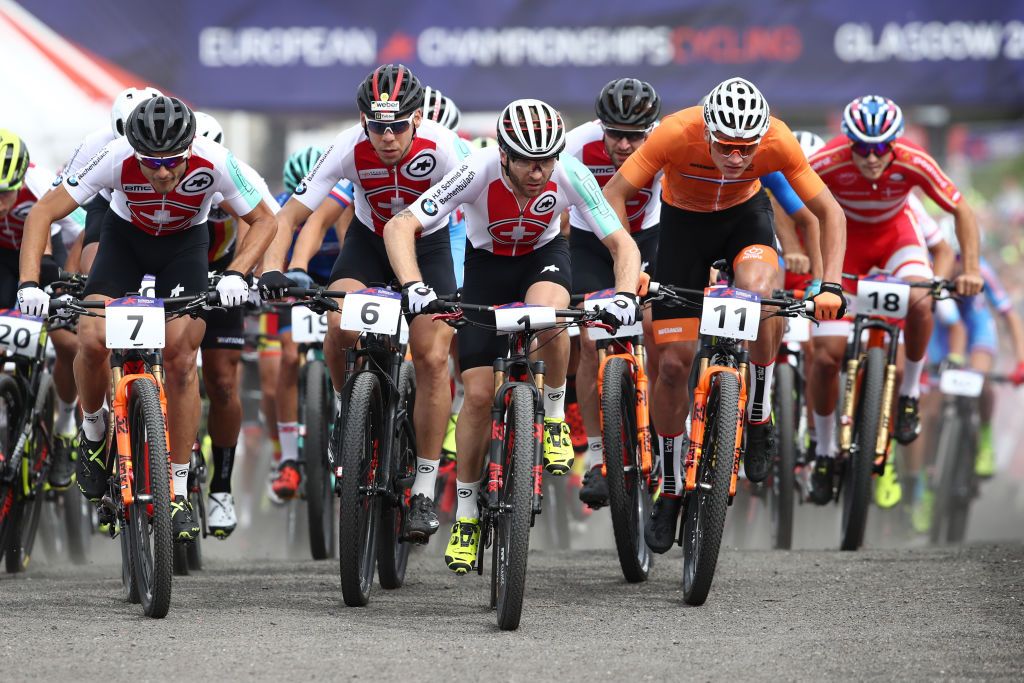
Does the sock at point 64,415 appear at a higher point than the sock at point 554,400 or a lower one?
lower

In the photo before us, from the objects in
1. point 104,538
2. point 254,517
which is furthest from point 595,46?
point 104,538

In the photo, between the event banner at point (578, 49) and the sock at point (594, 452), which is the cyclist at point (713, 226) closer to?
the sock at point (594, 452)

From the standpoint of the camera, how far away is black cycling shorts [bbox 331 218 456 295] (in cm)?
816

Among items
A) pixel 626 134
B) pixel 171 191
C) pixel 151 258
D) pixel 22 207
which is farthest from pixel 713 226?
pixel 22 207

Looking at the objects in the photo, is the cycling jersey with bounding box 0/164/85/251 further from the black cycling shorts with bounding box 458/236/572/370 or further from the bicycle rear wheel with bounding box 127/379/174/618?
the black cycling shorts with bounding box 458/236/572/370

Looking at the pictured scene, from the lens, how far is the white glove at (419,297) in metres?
6.85

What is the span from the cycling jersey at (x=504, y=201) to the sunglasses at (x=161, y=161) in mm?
1093

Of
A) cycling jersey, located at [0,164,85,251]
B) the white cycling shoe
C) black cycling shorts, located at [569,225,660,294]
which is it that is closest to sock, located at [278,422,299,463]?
the white cycling shoe

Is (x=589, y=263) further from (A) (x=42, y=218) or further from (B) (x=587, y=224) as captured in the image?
(A) (x=42, y=218)

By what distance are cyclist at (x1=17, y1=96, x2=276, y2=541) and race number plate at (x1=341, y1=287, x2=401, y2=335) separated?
1.67ft

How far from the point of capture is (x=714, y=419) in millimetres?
7551

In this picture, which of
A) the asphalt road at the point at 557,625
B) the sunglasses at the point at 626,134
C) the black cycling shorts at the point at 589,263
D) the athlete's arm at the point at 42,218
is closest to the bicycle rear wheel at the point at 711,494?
the asphalt road at the point at 557,625

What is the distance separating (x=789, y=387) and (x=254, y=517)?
460 cm

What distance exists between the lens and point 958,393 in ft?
37.5
